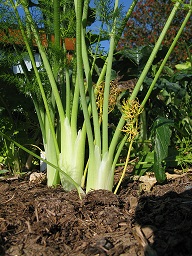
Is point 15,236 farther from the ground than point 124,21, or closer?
closer

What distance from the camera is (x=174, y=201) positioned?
1.45 metres

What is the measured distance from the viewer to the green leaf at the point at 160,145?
5.54 feet

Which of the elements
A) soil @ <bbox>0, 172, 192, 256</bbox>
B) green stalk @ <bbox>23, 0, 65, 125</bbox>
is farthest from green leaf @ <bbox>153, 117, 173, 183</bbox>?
green stalk @ <bbox>23, 0, 65, 125</bbox>

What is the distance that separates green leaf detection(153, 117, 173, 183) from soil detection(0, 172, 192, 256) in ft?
0.34

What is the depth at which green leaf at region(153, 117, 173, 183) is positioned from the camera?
5.54 feet

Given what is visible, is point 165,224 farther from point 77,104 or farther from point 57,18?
point 57,18

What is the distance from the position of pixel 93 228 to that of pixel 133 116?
1.71 ft

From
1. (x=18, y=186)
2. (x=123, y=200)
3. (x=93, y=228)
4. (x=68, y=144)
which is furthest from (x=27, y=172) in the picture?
(x=93, y=228)

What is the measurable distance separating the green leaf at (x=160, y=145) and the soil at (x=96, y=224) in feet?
0.34

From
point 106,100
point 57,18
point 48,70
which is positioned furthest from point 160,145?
point 57,18

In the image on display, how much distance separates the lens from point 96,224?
4.32 feet

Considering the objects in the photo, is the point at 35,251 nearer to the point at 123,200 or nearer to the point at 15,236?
the point at 15,236

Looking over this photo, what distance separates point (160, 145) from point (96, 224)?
58 centimetres

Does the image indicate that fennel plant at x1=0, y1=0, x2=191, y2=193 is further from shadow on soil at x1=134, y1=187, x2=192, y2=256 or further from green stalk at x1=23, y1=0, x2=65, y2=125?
shadow on soil at x1=134, y1=187, x2=192, y2=256
